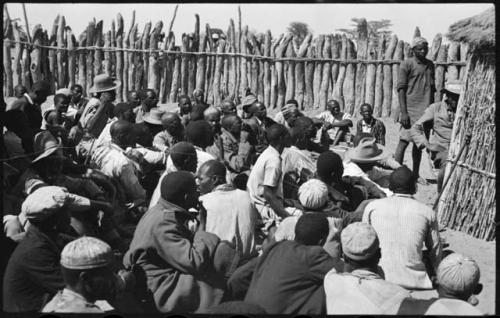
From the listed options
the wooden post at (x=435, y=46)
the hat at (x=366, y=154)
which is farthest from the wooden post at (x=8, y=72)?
the hat at (x=366, y=154)

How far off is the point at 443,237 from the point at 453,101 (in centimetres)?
186

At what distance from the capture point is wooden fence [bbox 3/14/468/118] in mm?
14766

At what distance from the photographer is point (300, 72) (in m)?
15.6

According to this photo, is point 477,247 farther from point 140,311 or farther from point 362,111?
point 362,111

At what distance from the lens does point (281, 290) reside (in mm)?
4645

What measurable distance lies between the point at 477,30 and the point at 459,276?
391 cm

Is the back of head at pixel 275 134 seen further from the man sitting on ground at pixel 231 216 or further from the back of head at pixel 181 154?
the man sitting on ground at pixel 231 216

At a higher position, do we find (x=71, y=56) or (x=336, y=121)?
(x=71, y=56)

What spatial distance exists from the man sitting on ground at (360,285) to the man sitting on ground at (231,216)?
4.28ft

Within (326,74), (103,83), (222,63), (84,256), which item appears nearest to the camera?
(84,256)

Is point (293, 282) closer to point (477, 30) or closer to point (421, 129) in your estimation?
point (477, 30)

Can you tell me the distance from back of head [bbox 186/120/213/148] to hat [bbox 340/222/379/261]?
10.6 ft

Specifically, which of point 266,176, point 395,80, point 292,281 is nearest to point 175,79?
point 395,80

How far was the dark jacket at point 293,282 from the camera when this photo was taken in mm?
4645
